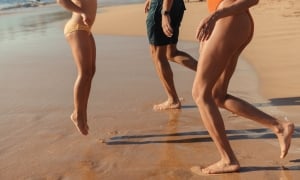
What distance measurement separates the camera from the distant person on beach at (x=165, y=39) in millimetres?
5199

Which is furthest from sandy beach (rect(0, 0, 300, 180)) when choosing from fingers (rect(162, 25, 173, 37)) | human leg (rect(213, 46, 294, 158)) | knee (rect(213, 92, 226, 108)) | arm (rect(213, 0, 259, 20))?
arm (rect(213, 0, 259, 20))

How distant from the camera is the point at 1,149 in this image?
4.35 m

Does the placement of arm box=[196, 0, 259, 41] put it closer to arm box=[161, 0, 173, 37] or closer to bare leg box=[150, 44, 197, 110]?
arm box=[161, 0, 173, 37]

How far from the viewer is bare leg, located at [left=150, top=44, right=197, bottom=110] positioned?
539 cm

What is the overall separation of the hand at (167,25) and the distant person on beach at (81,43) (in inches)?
36.4

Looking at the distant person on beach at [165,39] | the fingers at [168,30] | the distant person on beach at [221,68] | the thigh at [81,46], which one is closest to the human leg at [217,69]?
the distant person on beach at [221,68]

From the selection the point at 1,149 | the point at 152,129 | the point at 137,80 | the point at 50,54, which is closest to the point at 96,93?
the point at 137,80

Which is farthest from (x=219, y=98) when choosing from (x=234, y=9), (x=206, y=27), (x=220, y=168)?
(x=234, y=9)

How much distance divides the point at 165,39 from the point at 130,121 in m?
0.97

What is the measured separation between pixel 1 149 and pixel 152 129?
54.4 inches

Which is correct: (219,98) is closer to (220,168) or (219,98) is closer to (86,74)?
(220,168)

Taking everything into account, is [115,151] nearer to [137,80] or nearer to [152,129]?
[152,129]

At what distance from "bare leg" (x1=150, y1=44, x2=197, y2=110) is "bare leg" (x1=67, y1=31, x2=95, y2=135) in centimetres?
116

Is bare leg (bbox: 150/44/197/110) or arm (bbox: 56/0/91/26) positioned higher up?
arm (bbox: 56/0/91/26)
